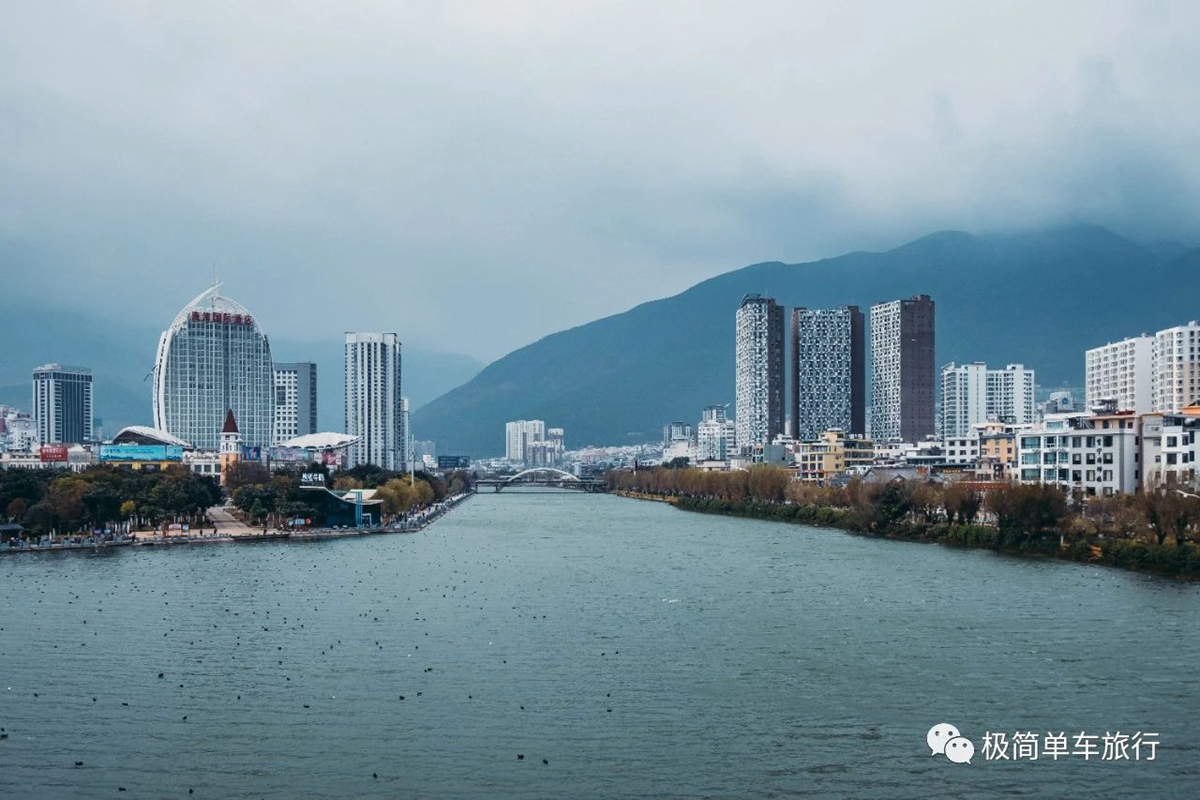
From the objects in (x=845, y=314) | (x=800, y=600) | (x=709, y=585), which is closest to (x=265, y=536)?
(x=709, y=585)

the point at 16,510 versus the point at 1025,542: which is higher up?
the point at 16,510

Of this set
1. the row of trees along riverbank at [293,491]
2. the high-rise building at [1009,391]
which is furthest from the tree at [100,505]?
the high-rise building at [1009,391]

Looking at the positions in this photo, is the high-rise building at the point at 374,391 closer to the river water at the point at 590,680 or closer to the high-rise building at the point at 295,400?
the high-rise building at the point at 295,400

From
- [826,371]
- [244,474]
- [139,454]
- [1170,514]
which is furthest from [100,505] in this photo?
[826,371]

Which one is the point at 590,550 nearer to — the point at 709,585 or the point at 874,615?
the point at 709,585

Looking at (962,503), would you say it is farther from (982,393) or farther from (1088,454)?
(982,393)

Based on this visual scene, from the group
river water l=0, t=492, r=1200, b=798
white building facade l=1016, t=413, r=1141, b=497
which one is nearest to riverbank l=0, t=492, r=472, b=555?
river water l=0, t=492, r=1200, b=798
